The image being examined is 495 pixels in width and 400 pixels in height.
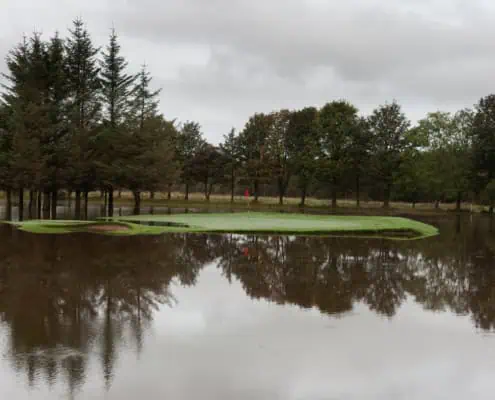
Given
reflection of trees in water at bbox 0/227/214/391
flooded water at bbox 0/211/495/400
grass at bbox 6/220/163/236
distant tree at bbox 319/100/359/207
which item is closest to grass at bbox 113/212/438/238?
grass at bbox 6/220/163/236

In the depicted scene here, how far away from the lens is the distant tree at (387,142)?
222 ft

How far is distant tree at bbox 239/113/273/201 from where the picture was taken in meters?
75.3

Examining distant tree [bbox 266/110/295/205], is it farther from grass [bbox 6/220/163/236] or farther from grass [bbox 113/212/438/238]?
grass [bbox 6/220/163/236]

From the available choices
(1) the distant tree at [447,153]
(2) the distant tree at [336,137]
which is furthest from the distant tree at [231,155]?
(1) the distant tree at [447,153]

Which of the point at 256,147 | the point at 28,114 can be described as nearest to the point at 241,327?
the point at 28,114

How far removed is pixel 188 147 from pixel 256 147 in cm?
1313

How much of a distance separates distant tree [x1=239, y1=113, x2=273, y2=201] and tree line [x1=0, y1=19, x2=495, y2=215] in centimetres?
17

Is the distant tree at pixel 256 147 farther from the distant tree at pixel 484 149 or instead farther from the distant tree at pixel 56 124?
the distant tree at pixel 56 124

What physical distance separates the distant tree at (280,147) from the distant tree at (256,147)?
654 millimetres

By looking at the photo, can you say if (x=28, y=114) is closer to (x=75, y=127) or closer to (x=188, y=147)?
(x=75, y=127)

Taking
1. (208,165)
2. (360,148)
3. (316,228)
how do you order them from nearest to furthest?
(316,228) < (360,148) < (208,165)

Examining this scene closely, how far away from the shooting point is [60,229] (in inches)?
1162

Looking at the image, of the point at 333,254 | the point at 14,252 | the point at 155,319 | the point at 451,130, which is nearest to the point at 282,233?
the point at 333,254

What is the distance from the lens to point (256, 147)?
7875 cm
